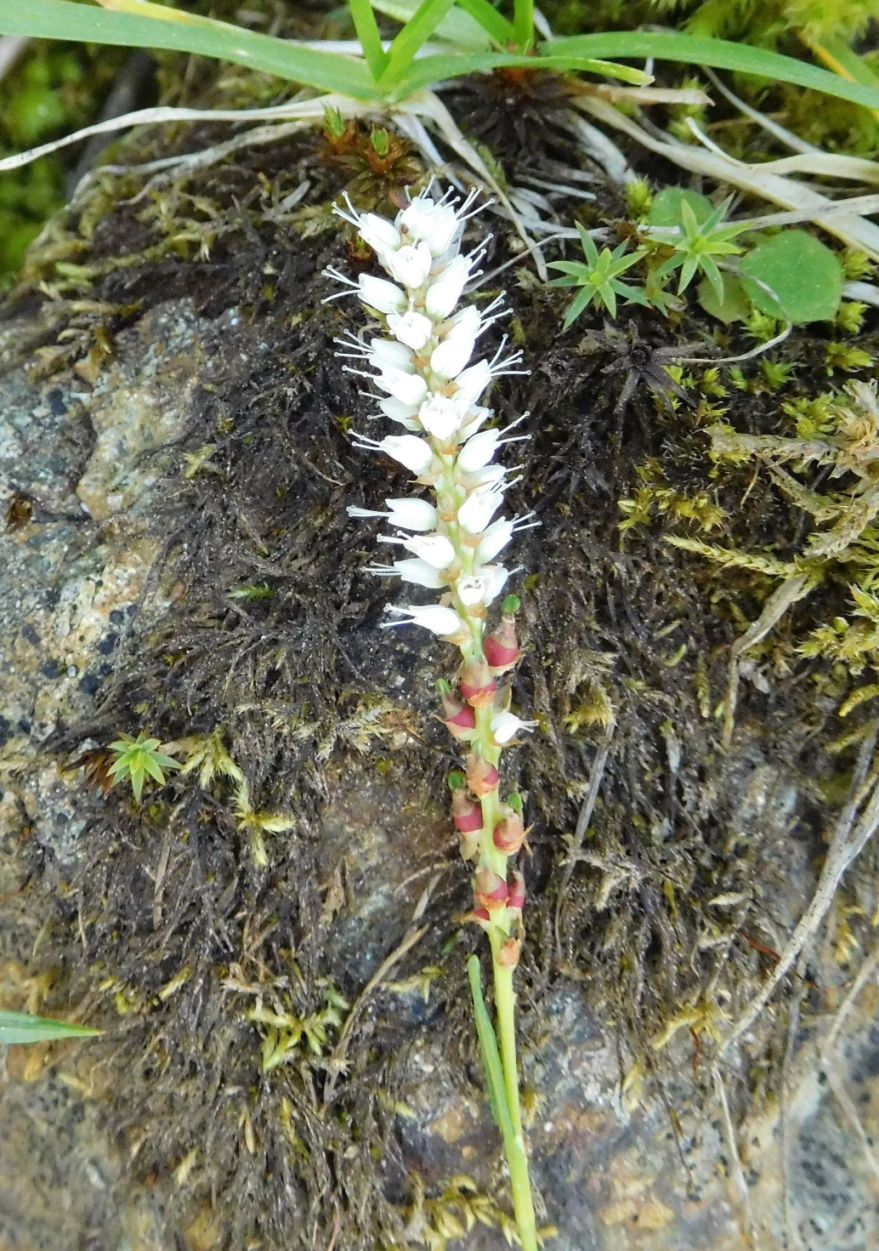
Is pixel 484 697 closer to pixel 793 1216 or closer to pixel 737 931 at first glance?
pixel 737 931

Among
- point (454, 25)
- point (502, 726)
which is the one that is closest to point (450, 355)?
point (502, 726)

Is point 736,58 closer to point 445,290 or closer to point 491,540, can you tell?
point 445,290

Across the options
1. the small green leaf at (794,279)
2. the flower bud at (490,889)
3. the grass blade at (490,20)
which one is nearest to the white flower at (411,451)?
the flower bud at (490,889)

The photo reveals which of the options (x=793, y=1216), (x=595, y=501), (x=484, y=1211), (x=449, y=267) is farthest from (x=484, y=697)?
(x=793, y=1216)

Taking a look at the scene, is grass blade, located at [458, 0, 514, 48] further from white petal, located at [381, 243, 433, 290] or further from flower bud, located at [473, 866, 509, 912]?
flower bud, located at [473, 866, 509, 912]

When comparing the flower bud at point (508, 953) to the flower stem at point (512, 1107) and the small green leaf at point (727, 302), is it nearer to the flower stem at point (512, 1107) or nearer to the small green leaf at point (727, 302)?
the flower stem at point (512, 1107)
